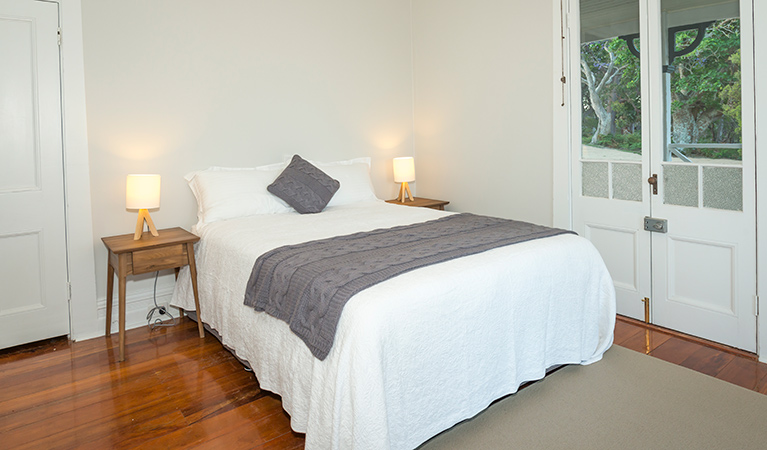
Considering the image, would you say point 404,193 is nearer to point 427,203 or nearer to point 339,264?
point 427,203

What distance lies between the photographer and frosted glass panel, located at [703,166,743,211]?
114 inches

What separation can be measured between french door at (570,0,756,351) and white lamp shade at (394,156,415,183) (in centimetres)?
142

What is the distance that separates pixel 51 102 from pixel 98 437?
6.60ft

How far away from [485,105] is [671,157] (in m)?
1.51

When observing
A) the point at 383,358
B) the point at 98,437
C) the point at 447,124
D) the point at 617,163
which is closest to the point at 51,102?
the point at 98,437

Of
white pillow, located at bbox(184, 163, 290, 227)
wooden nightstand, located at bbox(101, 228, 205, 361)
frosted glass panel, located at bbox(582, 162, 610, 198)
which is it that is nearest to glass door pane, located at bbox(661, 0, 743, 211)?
frosted glass panel, located at bbox(582, 162, 610, 198)

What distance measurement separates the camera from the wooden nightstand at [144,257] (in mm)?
3039

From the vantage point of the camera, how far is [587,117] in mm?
3611

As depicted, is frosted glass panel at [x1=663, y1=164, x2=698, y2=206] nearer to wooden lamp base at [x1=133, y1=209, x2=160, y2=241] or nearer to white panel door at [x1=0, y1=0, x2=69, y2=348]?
wooden lamp base at [x1=133, y1=209, x2=160, y2=241]

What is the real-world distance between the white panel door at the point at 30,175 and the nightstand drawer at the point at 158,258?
57 cm

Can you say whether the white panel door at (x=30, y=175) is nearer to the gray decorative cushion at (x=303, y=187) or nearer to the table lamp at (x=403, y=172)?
the gray decorative cushion at (x=303, y=187)

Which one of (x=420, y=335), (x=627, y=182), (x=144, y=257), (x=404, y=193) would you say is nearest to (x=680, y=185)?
(x=627, y=182)

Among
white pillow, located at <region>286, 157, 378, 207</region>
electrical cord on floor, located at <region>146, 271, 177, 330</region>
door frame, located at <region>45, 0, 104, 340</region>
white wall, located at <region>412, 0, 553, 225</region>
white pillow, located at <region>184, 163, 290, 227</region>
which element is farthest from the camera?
white pillow, located at <region>286, 157, 378, 207</region>

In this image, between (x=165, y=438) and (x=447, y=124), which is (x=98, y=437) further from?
(x=447, y=124)
